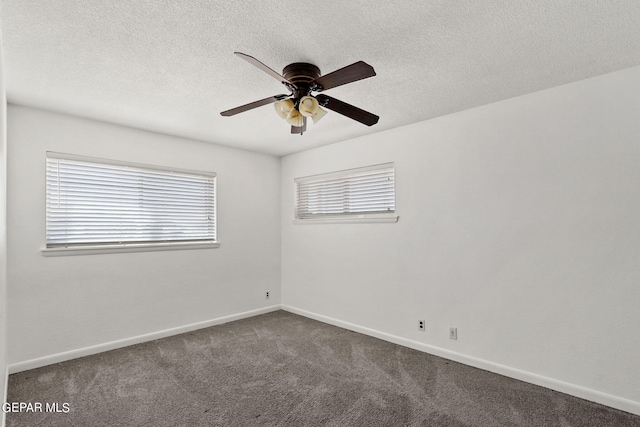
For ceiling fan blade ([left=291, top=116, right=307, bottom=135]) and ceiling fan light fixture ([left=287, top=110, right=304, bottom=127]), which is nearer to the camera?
ceiling fan light fixture ([left=287, top=110, right=304, bottom=127])

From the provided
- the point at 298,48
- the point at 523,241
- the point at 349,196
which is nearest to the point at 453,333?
the point at 523,241

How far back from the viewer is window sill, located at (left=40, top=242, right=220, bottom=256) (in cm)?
312

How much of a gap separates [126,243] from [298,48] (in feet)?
9.25

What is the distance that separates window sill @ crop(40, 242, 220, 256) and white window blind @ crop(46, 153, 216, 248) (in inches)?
2.3

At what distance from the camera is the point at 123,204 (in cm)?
357

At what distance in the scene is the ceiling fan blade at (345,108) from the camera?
2.22 metres

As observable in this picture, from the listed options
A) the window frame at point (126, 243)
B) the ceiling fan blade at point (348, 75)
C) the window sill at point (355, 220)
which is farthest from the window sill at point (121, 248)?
the ceiling fan blade at point (348, 75)

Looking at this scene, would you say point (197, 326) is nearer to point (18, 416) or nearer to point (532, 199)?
point (18, 416)

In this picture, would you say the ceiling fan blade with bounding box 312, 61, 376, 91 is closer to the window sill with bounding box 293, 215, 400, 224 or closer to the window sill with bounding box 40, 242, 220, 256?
the window sill with bounding box 293, 215, 400, 224

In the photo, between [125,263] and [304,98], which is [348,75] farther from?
[125,263]

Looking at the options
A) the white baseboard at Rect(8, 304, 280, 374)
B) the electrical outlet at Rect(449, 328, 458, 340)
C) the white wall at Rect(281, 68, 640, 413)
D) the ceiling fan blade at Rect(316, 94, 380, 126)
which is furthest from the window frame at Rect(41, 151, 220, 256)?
the electrical outlet at Rect(449, 328, 458, 340)

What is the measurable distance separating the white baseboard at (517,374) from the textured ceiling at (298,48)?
2266 millimetres

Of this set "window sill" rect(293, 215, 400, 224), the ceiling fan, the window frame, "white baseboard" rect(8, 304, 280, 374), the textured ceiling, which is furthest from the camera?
"window sill" rect(293, 215, 400, 224)

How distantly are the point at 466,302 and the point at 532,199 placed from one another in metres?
1.07
